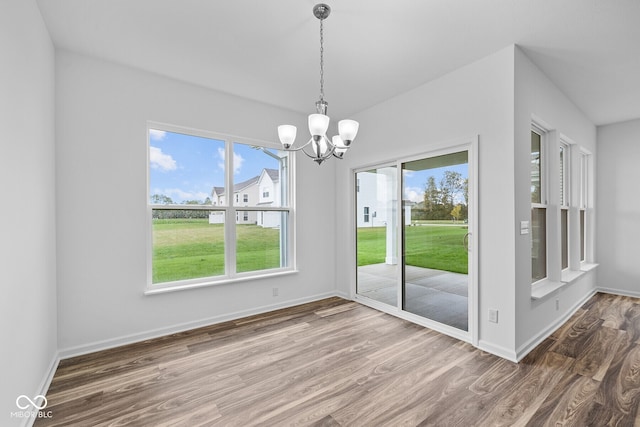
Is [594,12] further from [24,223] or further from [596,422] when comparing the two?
[24,223]

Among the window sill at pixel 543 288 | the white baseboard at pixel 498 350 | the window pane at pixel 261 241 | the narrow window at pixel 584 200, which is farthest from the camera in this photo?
the narrow window at pixel 584 200

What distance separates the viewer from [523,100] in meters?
2.70

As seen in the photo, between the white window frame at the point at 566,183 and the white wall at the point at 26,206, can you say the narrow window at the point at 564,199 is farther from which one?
the white wall at the point at 26,206

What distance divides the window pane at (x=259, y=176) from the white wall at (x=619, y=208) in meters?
5.44

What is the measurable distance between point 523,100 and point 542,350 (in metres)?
2.46

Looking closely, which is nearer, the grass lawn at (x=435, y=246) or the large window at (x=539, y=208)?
the grass lawn at (x=435, y=246)

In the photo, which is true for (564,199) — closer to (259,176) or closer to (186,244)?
(259,176)

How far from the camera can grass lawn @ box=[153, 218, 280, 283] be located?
3242mm

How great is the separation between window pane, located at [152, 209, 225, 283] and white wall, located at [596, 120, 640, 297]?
6.27 meters

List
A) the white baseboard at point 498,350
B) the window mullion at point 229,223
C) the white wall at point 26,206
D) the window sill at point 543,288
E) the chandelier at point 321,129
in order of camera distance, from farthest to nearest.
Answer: the window mullion at point 229,223 → the window sill at point 543,288 → the white baseboard at point 498,350 → the chandelier at point 321,129 → the white wall at point 26,206

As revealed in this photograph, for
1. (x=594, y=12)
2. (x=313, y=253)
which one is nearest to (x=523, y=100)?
(x=594, y=12)

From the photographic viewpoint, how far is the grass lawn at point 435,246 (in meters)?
3.15

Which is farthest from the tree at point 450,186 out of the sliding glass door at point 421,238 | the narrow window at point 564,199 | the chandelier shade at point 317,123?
the narrow window at point 564,199

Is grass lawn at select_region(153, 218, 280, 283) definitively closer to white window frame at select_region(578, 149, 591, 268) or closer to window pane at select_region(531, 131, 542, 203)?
window pane at select_region(531, 131, 542, 203)
